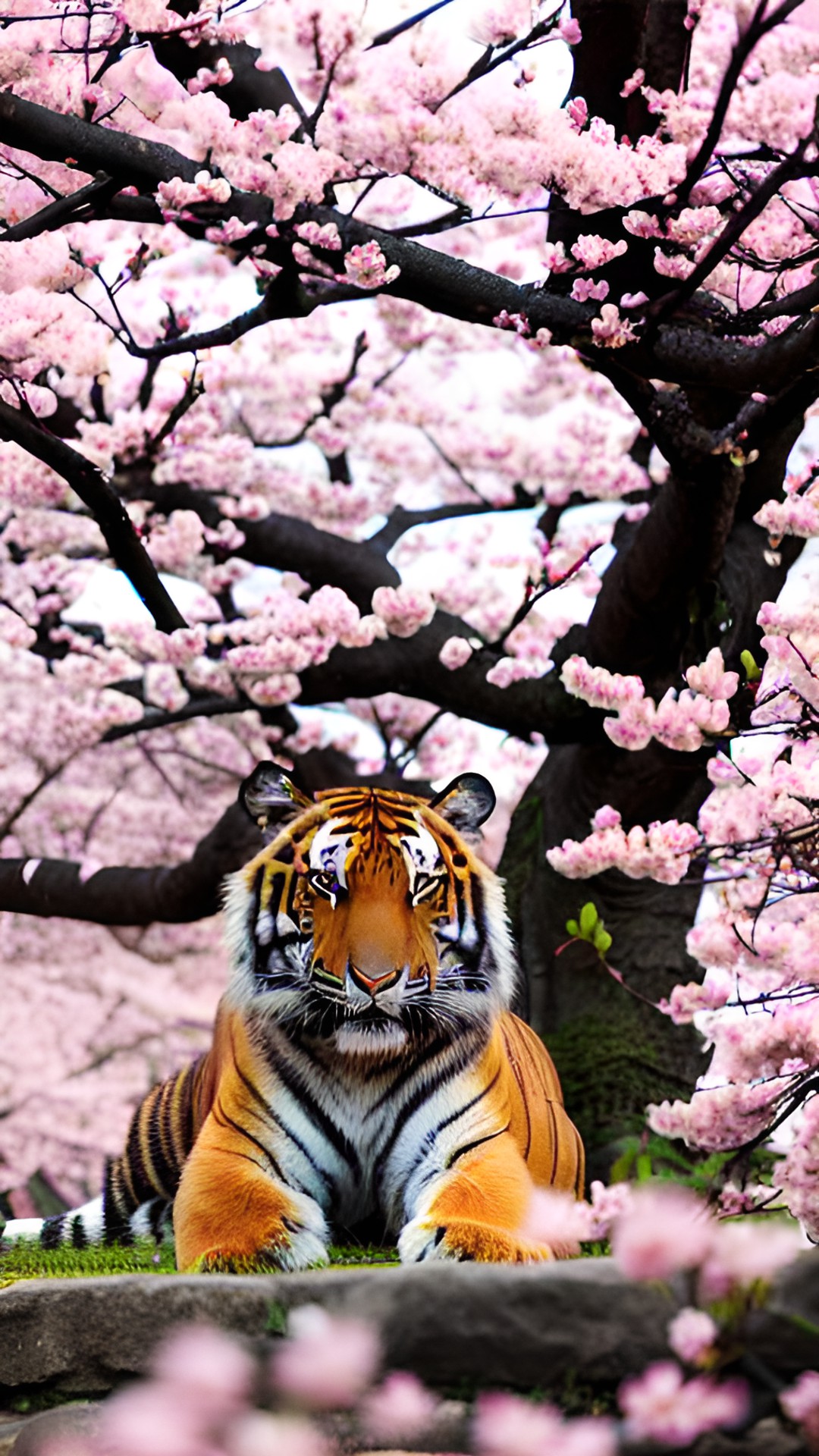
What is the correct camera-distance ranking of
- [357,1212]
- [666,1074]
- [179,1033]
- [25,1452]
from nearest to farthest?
[25,1452] < [357,1212] < [666,1074] < [179,1033]

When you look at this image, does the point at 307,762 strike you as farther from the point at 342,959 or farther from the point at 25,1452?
the point at 25,1452

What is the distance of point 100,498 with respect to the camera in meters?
5.61

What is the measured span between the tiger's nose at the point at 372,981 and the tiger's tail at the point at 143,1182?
1298 millimetres

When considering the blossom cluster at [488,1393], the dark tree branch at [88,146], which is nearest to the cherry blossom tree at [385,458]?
the dark tree branch at [88,146]

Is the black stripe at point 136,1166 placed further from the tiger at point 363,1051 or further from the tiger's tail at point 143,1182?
the tiger at point 363,1051

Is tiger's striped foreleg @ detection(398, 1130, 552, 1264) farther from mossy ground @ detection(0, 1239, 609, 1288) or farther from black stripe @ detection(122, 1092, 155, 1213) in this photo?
black stripe @ detection(122, 1092, 155, 1213)

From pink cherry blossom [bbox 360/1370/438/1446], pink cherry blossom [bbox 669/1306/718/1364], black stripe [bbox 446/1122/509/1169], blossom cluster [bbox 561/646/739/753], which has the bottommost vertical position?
pink cherry blossom [bbox 360/1370/438/1446]

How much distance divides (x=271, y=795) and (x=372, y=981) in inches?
31.5

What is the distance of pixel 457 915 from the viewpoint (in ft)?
11.6

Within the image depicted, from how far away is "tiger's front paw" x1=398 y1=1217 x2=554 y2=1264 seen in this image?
285cm

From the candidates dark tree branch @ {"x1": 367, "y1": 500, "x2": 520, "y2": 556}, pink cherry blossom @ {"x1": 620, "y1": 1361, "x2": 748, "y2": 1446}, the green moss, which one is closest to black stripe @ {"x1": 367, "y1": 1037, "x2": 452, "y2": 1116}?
the green moss

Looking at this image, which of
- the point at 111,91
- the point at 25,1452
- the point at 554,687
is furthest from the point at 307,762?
the point at 25,1452

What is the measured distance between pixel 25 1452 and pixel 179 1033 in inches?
415

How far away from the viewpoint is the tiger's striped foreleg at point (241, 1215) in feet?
9.62
